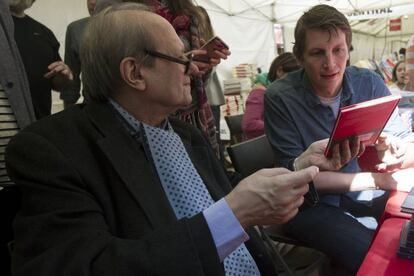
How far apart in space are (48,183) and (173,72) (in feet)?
1.54

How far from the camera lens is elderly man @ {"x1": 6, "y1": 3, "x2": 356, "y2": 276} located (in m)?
0.71

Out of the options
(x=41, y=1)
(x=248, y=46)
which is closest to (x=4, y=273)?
(x=41, y=1)

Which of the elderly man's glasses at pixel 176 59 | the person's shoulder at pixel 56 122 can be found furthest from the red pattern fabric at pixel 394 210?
the person's shoulder at pixel 56 122

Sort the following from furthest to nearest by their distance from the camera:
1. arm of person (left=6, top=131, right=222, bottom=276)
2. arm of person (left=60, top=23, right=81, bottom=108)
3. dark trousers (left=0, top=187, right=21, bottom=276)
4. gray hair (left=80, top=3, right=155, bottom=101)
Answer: arm of person (left=60, top=23, right=81, bottom=108), dark trousers (left=0, top=187, right=21, bottom=276), gray hair (left=80, top=3, right=155, bottom=101), arm of person (left=6, top=131, right=222, bottom=276)

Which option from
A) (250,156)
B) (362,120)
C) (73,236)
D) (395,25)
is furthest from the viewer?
(395,25)

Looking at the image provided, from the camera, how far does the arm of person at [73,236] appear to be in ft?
2.26

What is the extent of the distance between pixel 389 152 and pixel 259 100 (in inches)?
74.6

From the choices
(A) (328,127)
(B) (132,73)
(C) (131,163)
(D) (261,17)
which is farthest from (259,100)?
(D) (261,17)

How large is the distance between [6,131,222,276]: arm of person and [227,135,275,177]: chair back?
42.3 inches

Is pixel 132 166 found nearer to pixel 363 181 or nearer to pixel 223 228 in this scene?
pixel 223 228

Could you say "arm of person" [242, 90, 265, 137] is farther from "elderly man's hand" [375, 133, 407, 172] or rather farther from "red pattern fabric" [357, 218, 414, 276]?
"red pattern fabric" [357, 218, 414, 276]

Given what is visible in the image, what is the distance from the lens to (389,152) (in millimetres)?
1340

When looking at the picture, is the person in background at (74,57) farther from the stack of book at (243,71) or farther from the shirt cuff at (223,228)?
the stack of book at (243,71)

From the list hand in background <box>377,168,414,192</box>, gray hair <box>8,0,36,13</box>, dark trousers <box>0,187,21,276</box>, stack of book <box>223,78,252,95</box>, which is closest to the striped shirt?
dark trousers <box>0,187,21,276</box>
